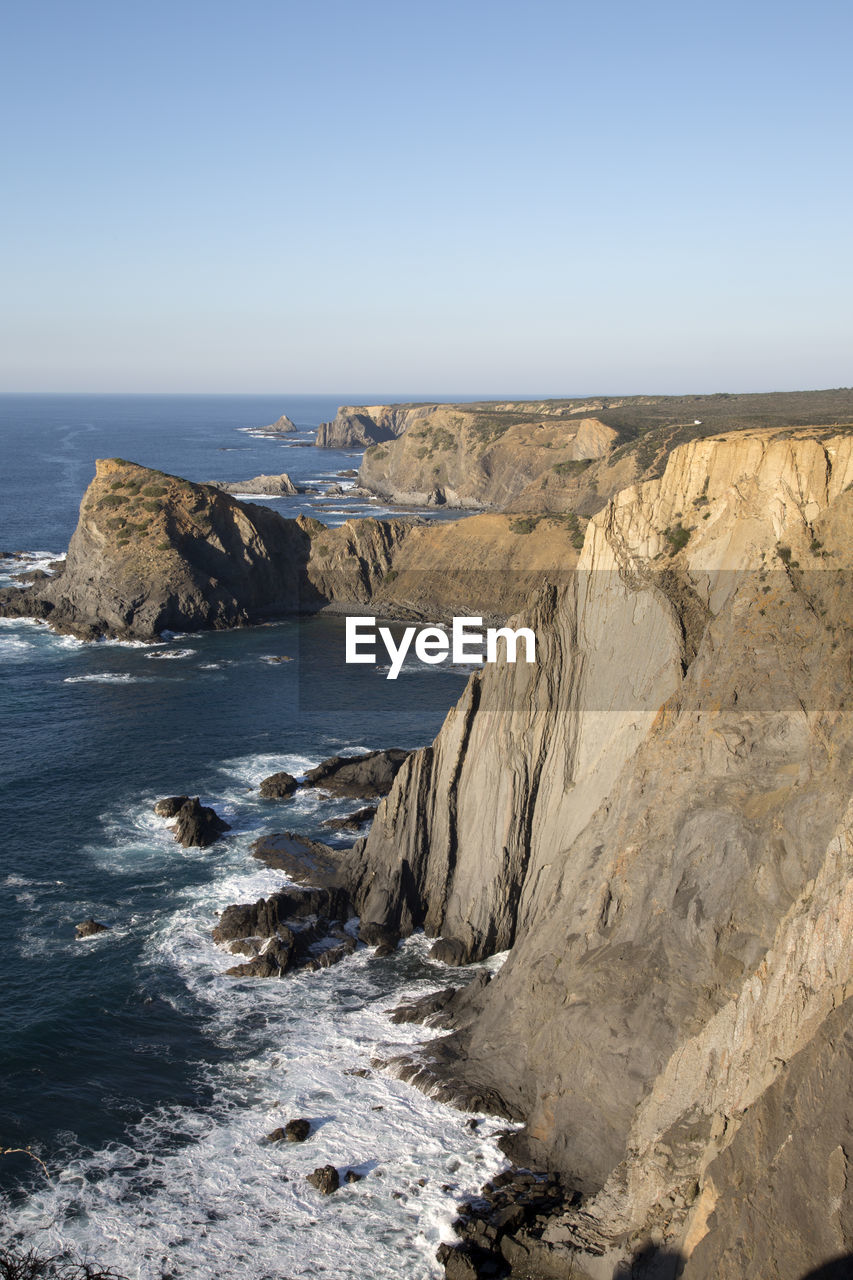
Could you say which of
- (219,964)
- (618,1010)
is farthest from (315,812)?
(618,1010)

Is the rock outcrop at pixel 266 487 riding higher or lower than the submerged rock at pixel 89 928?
higher

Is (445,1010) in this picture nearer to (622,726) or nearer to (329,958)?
(329,958)

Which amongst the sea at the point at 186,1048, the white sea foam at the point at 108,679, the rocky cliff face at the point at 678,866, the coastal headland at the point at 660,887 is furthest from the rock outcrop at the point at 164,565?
the rocky cliff face at the point at 678,866

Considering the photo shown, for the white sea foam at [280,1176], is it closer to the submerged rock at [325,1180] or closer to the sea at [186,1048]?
the sea at [186,1048]

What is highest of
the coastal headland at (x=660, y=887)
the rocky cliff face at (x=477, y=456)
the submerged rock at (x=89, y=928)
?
the rocky cliff face at (x=477, y=456)

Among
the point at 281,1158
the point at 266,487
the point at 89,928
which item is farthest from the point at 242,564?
the point at 266,487

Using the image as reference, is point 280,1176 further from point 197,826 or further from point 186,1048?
point 197,826
